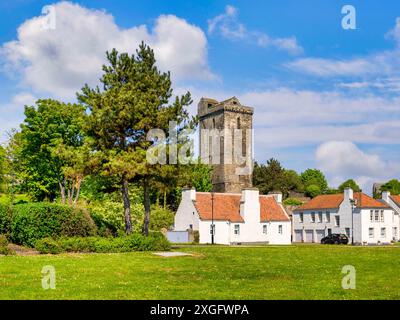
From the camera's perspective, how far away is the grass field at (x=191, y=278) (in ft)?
50.1

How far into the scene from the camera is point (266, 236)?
6650cm

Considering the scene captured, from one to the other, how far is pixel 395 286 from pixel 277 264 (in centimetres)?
781

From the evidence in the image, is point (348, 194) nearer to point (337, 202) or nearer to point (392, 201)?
point (337, 202)

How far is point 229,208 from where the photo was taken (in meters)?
64.9

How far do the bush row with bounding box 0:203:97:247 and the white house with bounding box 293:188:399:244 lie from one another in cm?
4779

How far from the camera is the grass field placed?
1528cm

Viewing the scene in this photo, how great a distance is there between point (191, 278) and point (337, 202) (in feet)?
197

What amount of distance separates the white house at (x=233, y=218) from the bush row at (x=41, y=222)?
94.4 feet

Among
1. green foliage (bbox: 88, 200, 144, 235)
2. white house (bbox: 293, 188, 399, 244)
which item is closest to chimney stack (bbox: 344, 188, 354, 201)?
white house (bbox: 293, 188, 399, 244)

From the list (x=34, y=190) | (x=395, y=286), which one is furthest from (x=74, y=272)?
(x=34, y=190)

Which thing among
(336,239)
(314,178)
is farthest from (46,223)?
(314,178)

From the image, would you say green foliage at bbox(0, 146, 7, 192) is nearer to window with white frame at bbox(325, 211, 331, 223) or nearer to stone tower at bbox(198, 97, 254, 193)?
stone tower at bbox(198, 97, 254, 193)
